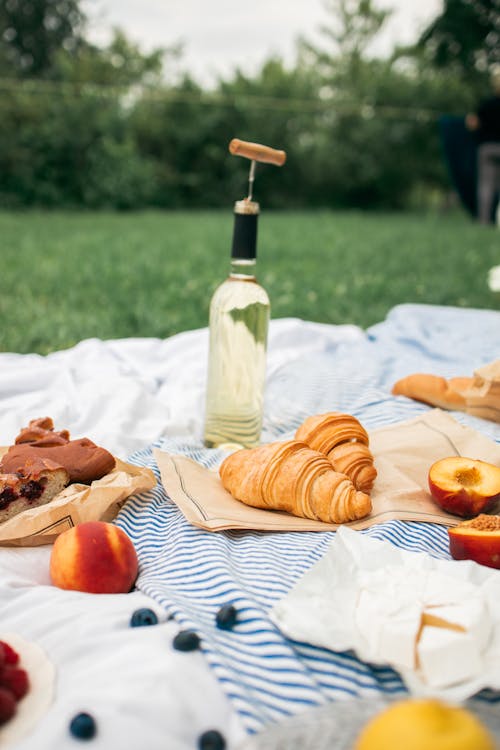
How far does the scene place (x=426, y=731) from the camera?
25.1 inches

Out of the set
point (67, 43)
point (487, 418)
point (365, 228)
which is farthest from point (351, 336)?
point (67, 43)

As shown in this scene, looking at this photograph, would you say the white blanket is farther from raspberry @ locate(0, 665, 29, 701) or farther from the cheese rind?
the cheese rind

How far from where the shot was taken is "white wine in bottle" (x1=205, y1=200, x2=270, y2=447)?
5.65 ft

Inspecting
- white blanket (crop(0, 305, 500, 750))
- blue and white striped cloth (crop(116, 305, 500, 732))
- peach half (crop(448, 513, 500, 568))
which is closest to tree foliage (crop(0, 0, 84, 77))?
white blanket (crop(0, 305, 500, 750))

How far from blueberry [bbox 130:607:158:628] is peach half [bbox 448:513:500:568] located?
52 cm

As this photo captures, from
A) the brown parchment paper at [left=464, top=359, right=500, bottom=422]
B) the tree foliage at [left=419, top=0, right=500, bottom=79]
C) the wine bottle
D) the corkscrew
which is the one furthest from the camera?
the tree foliage at [left=419, top=0, right=500, bottom=79]

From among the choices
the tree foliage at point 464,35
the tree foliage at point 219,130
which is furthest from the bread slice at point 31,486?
the tree foliage at point 464,35

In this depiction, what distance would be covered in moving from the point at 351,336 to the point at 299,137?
37.6ft

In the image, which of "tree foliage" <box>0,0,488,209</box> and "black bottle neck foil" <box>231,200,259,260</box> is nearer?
"black bottle neck foil" <box>231,200,259,260</box>

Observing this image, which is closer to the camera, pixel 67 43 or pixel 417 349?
pixel 417 349

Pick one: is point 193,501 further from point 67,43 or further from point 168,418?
point 67,43

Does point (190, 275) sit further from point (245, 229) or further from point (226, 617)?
point (226, 617)

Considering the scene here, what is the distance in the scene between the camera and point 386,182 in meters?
14.5

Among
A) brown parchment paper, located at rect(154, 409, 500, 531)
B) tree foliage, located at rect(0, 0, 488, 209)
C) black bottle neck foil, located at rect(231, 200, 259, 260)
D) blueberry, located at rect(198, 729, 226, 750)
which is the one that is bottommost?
blueberry, located at rect(198, 729, 226, 750)
